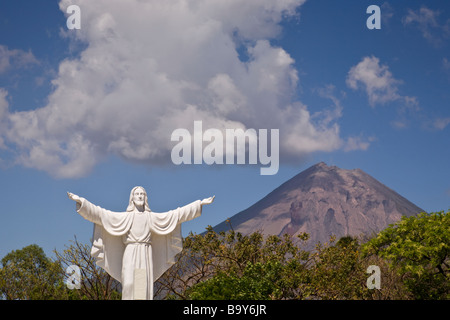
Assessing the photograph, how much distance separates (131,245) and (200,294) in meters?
2.67

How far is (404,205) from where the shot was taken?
179 meters

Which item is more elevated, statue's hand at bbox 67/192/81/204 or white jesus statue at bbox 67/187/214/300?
statue's hand at bbox 67/192/81/204

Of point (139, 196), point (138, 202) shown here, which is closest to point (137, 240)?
point (138, 202)

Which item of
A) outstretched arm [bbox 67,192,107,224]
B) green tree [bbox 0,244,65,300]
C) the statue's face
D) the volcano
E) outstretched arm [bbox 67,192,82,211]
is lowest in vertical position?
green tree [bbox 0,244,65,300]

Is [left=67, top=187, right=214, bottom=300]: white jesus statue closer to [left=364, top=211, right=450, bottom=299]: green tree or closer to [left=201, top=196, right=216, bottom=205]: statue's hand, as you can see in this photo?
[left=201, top=196, right=216, bottom=205]: statue's hand

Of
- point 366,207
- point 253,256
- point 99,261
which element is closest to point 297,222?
point 366,207

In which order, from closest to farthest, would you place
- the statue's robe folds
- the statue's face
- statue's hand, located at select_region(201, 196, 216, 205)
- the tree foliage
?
the statue's robe folds → statue's hand, located at select_region(201, 196, 216, 205) → the statue's face → the tree foliage

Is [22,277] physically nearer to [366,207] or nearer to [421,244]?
[421,244]

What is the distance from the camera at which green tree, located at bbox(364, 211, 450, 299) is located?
16016mm

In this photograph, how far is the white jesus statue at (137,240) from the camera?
11.6 metres

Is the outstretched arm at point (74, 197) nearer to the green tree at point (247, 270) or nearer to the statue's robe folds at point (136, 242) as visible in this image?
the statue's robe folds at point (136, 242)

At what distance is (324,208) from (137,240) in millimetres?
159433

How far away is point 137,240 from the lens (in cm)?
1184

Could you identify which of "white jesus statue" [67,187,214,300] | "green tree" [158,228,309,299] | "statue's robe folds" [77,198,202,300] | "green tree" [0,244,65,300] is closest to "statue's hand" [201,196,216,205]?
"white jesus statue" [67,187,214,300]
